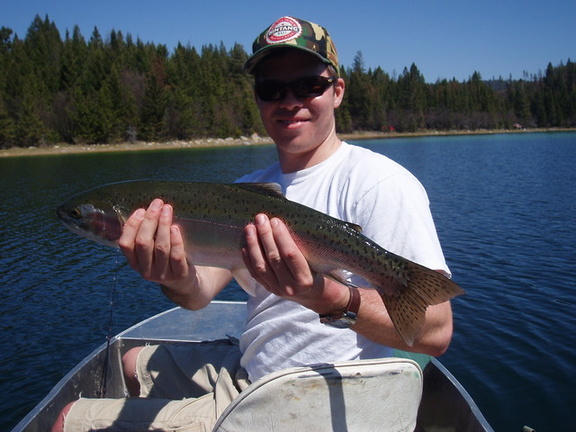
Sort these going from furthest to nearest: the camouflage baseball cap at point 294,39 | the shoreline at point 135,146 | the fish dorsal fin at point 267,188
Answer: the shoreline at point 135,146
the camouflage baseball cap at point 294,39
the fish dorsal fin at point 267,188

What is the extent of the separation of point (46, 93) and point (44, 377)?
10456 cm

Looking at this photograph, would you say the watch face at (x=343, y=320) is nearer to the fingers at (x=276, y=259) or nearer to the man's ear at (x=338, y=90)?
the fingers at (x=276, y=259)

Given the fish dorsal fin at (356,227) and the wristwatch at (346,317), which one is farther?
the fish dorsal fin at (356,227)

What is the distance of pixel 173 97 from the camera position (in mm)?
111500

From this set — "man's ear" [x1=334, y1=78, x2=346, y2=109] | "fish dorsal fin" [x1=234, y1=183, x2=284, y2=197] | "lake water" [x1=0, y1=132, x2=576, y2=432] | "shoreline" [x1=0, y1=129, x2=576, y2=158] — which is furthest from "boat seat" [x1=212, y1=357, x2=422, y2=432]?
"shoreline" [x1=0, y1=129, x2=576, y2=158]

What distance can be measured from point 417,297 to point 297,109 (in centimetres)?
153

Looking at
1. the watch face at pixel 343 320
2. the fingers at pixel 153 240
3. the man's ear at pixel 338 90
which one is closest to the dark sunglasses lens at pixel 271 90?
the man's ear at pixel 338 90

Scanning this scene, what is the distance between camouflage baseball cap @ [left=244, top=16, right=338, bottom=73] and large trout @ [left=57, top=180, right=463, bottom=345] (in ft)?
3.12

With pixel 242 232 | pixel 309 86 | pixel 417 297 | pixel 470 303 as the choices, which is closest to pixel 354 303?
pixel 417 297

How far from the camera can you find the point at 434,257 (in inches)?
116

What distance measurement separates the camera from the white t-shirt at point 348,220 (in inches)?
117

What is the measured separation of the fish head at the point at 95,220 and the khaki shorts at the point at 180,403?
1.22 metres

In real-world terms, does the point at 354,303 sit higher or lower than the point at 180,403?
Result: higher

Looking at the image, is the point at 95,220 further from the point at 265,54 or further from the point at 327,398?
the point at 327,398
